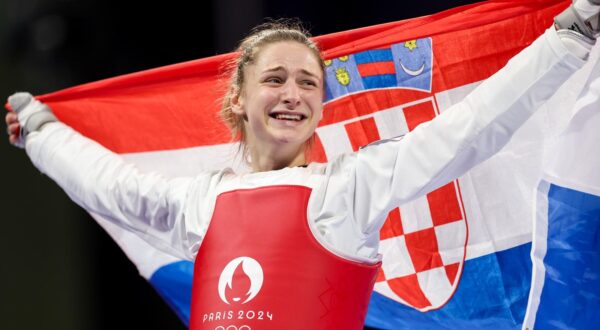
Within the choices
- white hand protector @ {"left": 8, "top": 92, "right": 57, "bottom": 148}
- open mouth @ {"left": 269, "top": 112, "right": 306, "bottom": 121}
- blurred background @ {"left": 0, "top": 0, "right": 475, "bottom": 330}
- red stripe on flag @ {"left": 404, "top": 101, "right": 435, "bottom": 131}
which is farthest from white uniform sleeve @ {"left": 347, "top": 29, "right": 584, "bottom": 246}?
blurred background @ {"left": 0, "top": 0, "right": 475, "bottom": 330}

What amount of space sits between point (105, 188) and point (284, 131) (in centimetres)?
55

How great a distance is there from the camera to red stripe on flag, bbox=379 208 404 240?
2076mm

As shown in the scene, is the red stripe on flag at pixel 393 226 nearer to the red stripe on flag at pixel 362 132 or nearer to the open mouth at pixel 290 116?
the red stripe on flag at pixel 362 132

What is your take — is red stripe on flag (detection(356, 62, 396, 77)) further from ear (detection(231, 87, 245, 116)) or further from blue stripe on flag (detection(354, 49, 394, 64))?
ear (detection(231, 87, 245, 116))

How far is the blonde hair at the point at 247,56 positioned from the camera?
1.95 m

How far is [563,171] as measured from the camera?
1750 mm

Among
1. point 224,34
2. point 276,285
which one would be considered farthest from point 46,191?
point 276,285

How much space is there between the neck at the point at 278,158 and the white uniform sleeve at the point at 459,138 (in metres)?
0.23

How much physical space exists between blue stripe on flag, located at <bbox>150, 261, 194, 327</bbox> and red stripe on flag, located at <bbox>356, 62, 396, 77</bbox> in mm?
779

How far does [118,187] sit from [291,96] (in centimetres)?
55

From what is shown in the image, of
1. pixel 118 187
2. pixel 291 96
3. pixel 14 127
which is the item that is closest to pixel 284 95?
pixel 291 96

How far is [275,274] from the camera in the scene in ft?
5.54

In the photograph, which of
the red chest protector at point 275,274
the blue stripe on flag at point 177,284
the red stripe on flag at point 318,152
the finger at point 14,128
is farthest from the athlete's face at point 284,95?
the finger at point 14,128

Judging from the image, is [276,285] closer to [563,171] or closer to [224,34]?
[563,171]
